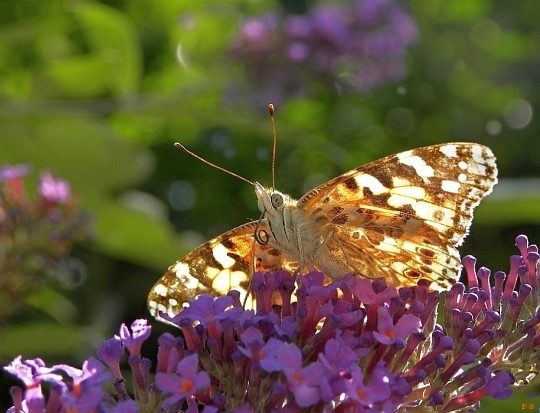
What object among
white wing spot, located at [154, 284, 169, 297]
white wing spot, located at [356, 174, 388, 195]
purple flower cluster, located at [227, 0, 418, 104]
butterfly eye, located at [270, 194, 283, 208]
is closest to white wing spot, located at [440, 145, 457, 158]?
white wing spot, located at [356, 174, 388, 195]

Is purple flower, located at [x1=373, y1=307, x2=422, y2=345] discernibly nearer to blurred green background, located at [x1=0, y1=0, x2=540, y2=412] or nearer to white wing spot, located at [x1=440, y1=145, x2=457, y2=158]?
white wing spot, located at [x1=440, y1=145, x2=457, y2=158]

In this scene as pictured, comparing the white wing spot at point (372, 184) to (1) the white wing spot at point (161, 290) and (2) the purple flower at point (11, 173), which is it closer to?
(1) the white wing spot at point (161, 290)

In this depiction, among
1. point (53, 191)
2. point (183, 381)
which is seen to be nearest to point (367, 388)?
point (183, 381)

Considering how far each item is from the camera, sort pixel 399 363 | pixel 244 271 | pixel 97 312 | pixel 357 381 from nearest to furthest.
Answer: pixel 357 381, pixel 399 363, pixel 244 271, pixel 97 312

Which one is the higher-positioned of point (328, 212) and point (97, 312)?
point (328, 212)

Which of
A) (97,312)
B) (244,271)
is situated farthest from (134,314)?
(244,271)

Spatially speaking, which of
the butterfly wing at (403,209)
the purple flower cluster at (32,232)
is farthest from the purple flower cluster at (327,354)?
the purple flower cluster at (32,232)

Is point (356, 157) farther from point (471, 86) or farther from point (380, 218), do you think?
point (380, 218)
